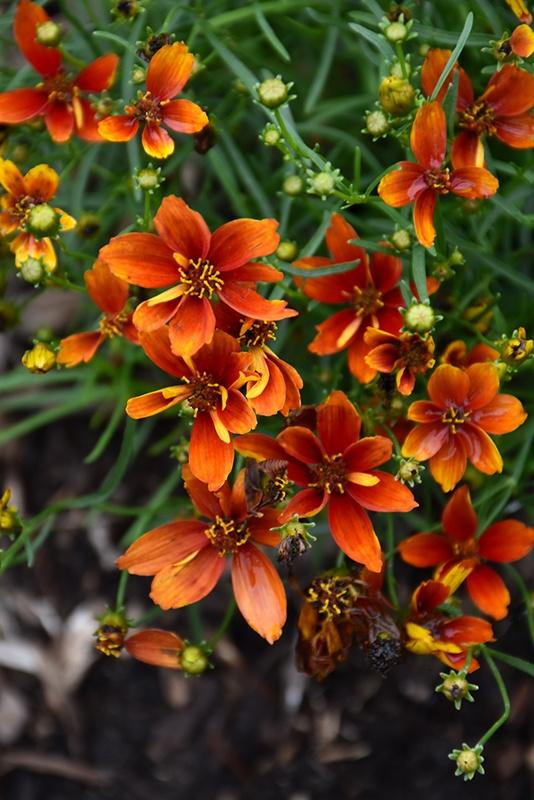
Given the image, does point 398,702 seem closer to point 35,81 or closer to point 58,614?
point 58,614

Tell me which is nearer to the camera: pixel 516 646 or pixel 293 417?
pixel 293 417

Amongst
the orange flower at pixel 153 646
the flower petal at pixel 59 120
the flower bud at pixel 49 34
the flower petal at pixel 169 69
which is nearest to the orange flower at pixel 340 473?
the orange flower at pixel 153 646

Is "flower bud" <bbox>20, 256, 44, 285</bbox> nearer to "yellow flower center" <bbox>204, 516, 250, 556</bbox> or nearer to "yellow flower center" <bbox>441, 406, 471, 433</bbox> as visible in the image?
"yellow flower center" <bbox>204, 516, 250, 556</bbox>

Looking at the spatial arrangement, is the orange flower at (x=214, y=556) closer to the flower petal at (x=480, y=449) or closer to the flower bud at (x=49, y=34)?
the flower petal at (x=480, y=449)

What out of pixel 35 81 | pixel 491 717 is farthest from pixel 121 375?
pixel 491 717

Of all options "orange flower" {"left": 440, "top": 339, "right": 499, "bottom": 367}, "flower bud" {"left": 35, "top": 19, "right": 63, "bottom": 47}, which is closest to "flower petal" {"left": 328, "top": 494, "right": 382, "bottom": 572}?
"orange flower" {"left": 440, "top": 339, "right": 499, "bottom": 367}

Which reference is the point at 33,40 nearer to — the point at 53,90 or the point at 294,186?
the point at 53,90
